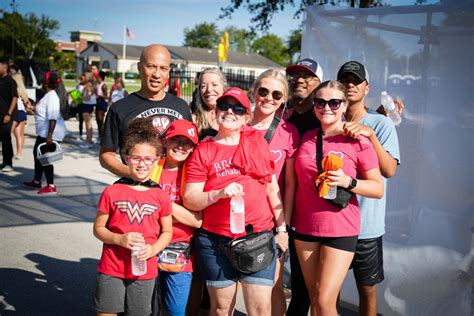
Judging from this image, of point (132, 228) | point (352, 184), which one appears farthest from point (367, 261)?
point (132, 228)

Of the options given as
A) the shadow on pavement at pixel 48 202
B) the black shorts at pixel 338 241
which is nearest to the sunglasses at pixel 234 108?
the black shorts at pixel 338 241

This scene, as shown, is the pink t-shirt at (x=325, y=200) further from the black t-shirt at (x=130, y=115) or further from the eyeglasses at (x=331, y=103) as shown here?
the black t-shirt at (x=130, y=115)

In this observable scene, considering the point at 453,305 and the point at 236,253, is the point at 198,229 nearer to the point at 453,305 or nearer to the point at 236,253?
the point at 236,253

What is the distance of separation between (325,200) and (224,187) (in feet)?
1.99

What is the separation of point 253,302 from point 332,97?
1297 millimetres

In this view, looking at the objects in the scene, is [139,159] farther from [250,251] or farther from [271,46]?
[271,46]

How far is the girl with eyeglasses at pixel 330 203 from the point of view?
287 cm

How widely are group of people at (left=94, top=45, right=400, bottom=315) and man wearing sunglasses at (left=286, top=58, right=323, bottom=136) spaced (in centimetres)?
19

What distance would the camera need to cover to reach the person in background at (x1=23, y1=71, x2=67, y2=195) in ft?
25.6

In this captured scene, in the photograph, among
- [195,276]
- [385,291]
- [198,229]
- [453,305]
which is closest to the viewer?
[198,229]

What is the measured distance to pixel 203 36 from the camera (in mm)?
105688

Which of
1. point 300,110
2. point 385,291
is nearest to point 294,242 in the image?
point 300,110

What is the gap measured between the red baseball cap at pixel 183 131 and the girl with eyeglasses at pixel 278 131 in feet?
1.23

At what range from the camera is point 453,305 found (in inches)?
150
